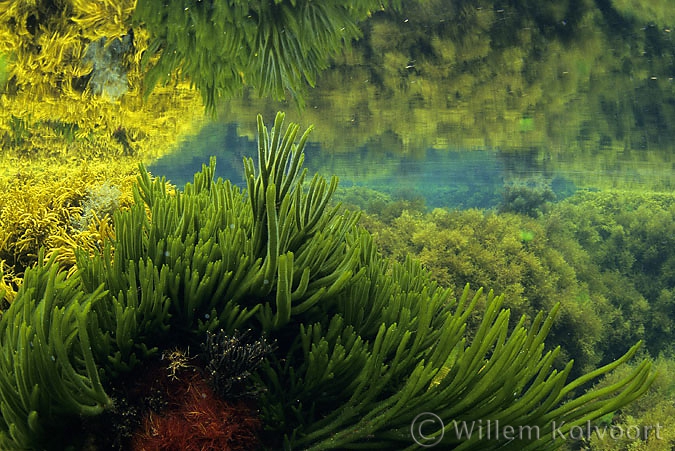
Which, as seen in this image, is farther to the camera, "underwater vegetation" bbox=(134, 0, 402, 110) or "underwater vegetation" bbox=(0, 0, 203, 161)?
"underwater vegetation" bbox=(0, 0, 203, 161)

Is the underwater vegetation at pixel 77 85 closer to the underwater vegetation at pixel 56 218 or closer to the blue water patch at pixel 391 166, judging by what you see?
the underwater vegetation at pixel 56 218

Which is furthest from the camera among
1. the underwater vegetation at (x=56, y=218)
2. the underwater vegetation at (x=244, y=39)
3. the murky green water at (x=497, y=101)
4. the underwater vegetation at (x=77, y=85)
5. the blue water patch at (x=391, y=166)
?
the blue water patch at (x=391, y=166)

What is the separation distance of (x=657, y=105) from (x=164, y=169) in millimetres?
15894

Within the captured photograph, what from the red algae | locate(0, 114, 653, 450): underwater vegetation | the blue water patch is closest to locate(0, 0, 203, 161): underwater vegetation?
locate(0, 114, 653, 450): underwater vegetation

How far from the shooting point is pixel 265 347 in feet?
4.66

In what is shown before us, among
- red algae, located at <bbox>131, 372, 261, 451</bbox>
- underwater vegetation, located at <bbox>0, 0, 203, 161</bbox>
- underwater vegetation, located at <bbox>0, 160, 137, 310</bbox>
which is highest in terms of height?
underwater vegetation, located at <bbox>0, 0, 203, 161</bbox>

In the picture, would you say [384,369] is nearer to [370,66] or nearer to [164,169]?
[370,66]

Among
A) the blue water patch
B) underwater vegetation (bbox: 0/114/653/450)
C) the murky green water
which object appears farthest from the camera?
the blue water patch

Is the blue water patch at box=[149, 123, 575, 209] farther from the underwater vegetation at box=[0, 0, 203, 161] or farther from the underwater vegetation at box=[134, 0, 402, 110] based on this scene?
the underwater vegetation at box=[134, 0, 402, 110]

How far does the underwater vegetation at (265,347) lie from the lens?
3.91 feet

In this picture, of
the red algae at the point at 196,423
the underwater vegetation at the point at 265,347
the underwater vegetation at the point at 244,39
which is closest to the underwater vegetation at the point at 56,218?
the underwater vegetation at the point at 244,39

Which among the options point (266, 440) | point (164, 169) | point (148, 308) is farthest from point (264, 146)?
point (164, 169)

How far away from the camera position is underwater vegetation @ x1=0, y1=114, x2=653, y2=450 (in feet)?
3.91

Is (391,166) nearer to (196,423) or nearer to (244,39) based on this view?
(244,39)
